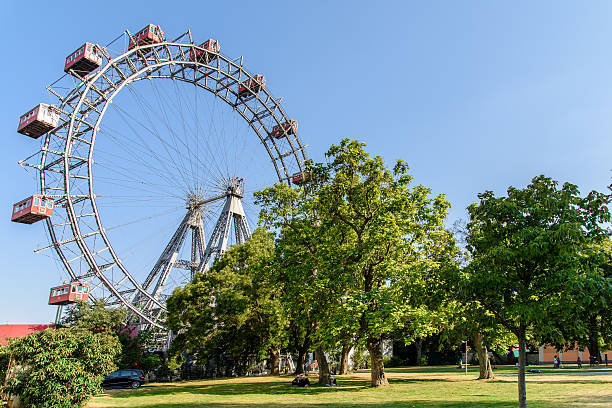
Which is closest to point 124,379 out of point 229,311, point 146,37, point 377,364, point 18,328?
point 229,311

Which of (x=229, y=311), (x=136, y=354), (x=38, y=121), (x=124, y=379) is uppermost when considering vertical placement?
(x=38, y=121)

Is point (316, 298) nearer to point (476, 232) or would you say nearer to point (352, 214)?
point (352, 214)

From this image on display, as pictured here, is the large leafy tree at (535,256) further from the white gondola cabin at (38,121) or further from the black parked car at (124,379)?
the white gondola cabin at (38,121)

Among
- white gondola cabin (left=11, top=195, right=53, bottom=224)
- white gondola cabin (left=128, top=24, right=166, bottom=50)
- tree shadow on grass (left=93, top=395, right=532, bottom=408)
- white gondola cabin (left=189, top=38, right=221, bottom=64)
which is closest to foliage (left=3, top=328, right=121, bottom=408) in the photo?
tree shadow on grass (left=93, top=395, right=532, bottom=408)

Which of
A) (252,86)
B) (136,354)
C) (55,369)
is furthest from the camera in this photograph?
(252,86)

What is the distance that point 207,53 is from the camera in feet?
135

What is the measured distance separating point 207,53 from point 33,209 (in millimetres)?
19580

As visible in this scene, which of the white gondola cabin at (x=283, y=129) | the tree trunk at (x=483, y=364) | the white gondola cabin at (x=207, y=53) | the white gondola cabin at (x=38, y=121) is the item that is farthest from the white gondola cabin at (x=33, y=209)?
the tree trunk at (x=483, y=364)

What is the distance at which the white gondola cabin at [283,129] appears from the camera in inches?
1815

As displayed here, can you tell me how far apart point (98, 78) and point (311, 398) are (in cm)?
2848

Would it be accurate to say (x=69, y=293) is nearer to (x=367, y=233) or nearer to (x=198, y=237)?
(x=198, y=237)

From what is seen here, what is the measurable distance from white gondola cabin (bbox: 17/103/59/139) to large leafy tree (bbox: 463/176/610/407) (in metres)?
31.8

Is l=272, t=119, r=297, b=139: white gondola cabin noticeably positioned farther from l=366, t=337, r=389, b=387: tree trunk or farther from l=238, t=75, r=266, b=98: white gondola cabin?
l=366, t=337, r=389, b=387: tree trunk

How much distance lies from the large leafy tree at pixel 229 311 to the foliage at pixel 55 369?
14531 millimetres
